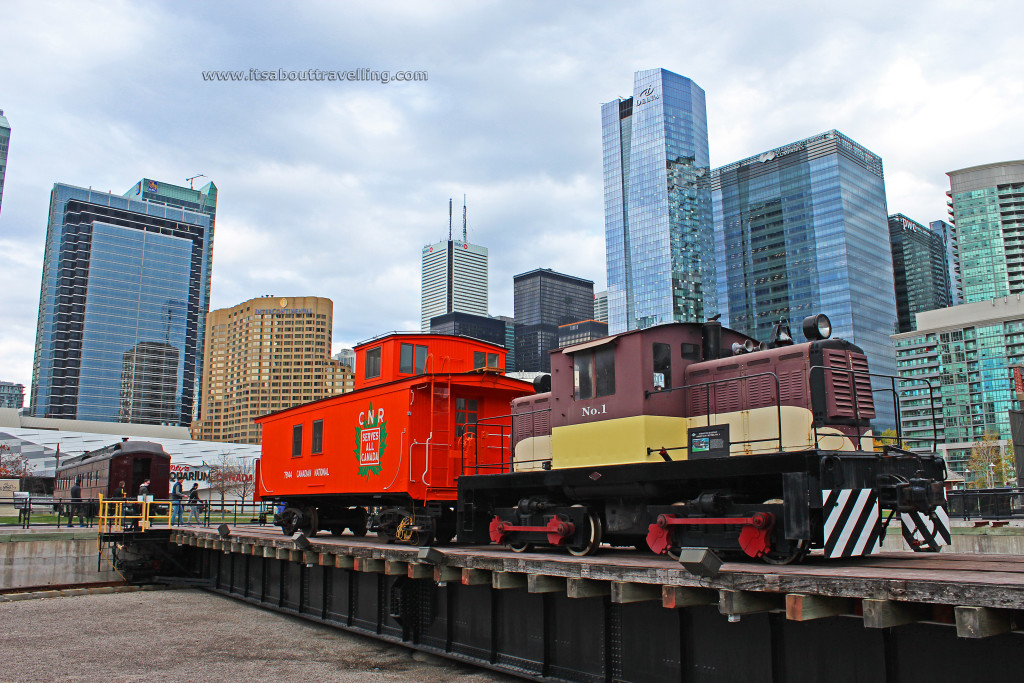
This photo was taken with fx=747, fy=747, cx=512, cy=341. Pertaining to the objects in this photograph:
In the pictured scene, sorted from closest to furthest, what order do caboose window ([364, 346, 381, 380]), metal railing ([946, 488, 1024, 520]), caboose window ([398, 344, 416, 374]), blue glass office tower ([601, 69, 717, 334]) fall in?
caboose window ([398, 344, 416, 374]), caboose window ([364, 346, 381, 380]), metal railing ([946, 488, 1024, 520]), blue glass office tower ([601, 69, 717, 334])

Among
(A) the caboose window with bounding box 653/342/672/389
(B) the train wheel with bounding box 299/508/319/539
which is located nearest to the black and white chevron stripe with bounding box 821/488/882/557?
(A) the caboose window with bounding box 653/342/672/389

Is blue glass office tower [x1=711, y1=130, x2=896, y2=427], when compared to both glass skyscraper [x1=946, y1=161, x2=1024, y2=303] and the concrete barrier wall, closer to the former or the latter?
glass skyscraper [x1=946, y1=161, x2=1024, y2=303]

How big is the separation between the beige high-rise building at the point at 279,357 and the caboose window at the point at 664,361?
183294 millimetres

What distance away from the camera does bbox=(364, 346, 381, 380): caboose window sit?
17.2m

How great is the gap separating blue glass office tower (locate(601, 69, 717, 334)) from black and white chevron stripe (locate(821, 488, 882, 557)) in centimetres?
15810

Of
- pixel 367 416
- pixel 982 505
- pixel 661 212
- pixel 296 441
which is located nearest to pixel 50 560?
pixel 296 441

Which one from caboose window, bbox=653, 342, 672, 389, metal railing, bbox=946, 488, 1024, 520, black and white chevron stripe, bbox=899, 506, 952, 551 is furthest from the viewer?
metal railing, bbox=946, 488, 1024, 520

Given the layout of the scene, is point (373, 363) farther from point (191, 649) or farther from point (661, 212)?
point (661, 212)

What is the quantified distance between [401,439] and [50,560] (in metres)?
13.9

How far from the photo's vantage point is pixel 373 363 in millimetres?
17438

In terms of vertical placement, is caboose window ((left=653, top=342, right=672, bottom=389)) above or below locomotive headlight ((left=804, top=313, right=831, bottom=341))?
below

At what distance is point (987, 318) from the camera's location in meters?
128

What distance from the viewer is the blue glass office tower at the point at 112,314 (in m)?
159

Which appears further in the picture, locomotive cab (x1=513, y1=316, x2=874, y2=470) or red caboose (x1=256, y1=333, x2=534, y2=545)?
red caboose (x1=256, y1=333, x2=534, y2=545)
